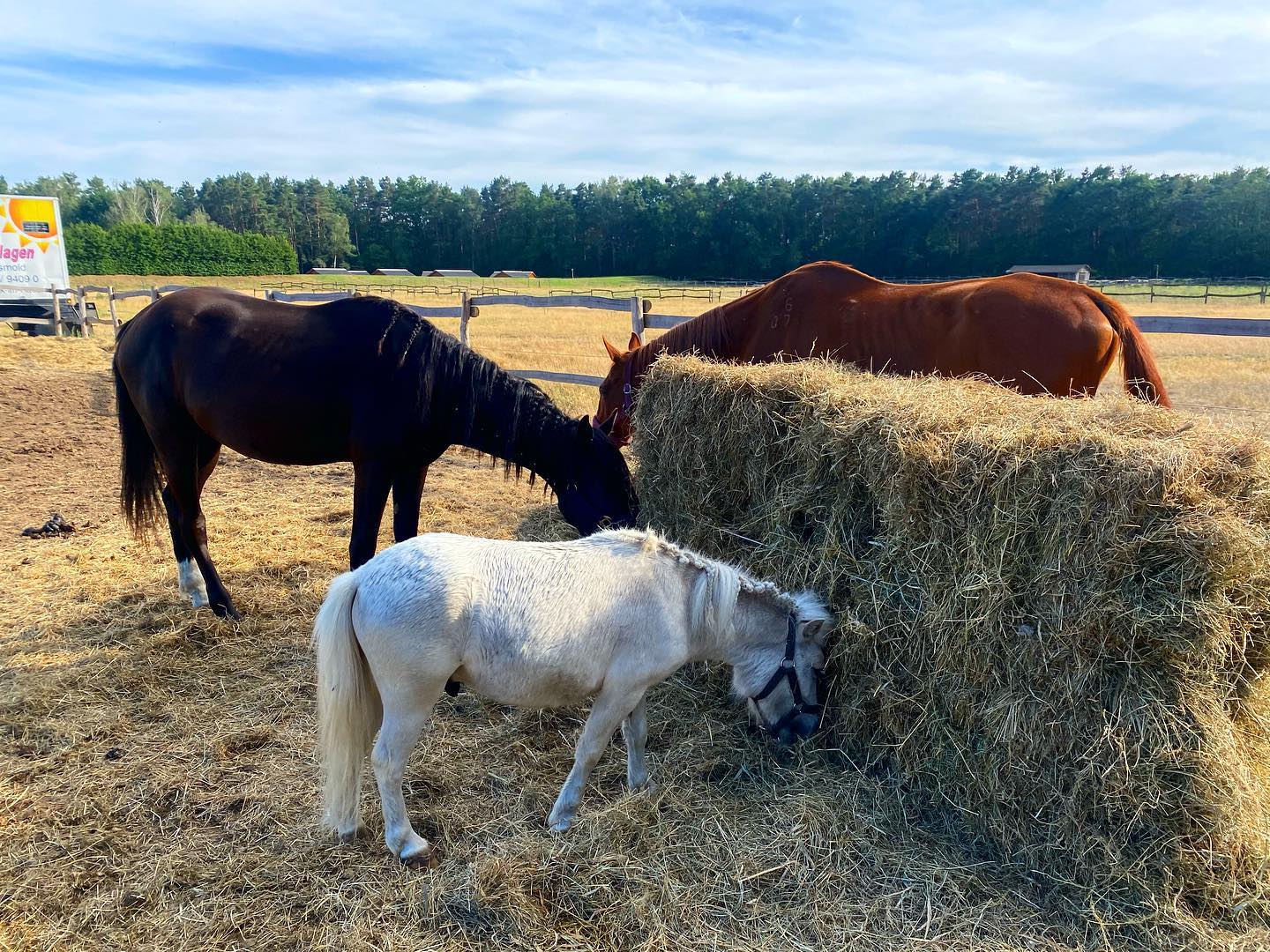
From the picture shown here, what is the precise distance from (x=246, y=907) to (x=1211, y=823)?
3334 millimetres

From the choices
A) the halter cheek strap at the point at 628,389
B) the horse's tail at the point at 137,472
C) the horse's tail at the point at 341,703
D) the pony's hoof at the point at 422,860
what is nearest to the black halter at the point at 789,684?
the pony's hoof at the point at 422,860

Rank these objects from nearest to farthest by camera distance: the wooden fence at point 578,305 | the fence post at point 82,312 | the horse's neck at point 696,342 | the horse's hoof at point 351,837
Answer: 1. the horse's hoof at point 351,837
2. the horse's neck at point 696,342
3. the wooden fence at point 578,305
4. the fence post at point 82,312

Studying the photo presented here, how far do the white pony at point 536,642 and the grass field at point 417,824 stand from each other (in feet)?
0.81

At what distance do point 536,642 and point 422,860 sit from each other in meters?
0.92

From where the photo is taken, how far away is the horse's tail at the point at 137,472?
16.5 ft

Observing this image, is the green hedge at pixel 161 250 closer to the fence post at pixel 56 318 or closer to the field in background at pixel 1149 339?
the field in background at pixel 1149 339

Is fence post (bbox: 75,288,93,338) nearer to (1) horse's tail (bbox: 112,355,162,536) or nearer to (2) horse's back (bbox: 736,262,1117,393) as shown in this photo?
(1) horse's tail (bbox: 112,355,162,536)

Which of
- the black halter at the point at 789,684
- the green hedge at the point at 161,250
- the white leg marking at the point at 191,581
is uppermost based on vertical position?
the green hedge at the point at 161,250

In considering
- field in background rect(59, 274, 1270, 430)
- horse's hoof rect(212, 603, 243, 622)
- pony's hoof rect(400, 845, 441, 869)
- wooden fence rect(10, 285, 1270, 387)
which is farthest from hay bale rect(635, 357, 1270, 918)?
horse's hoof rect(212, 603, 243, 622)

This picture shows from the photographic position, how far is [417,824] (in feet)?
9.60

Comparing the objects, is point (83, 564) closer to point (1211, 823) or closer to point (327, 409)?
point (327, 409)

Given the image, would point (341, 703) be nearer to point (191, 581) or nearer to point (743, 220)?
point (191, 581)

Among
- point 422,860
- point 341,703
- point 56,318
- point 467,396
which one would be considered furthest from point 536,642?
point 56,318

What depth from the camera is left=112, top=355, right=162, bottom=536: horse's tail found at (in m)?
5.02
